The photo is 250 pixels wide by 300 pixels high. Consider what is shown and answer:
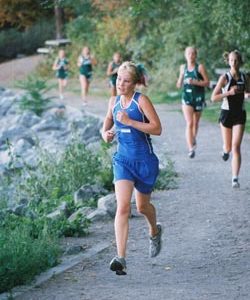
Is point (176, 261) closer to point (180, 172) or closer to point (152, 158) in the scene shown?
point (152, 158)

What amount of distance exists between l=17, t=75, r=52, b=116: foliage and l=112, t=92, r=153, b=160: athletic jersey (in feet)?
60.0

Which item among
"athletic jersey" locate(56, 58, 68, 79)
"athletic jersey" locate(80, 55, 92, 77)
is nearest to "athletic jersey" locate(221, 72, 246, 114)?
"athletic jersey" locate(80, 55, 92, 77)

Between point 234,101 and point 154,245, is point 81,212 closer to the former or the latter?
point 154,245

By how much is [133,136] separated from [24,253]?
53.1 inches

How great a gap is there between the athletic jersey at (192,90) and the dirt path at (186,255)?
1.59 meters

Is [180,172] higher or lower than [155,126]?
lower

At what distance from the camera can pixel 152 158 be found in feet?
26.5

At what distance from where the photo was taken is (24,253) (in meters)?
7.74

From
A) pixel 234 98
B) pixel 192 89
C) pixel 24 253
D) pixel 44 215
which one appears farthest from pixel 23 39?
pixel 24 253

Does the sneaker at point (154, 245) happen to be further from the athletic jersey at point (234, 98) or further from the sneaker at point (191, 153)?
the sneaker at point (191, 153)

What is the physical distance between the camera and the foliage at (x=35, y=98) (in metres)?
26.2

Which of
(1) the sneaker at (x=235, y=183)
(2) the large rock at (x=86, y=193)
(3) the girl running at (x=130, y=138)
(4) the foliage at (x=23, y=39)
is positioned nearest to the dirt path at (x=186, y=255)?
(1) the sneaker at (x=235, y=183)

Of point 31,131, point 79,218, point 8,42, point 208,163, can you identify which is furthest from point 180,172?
point 8,42

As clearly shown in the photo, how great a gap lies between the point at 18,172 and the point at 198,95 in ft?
10.2
